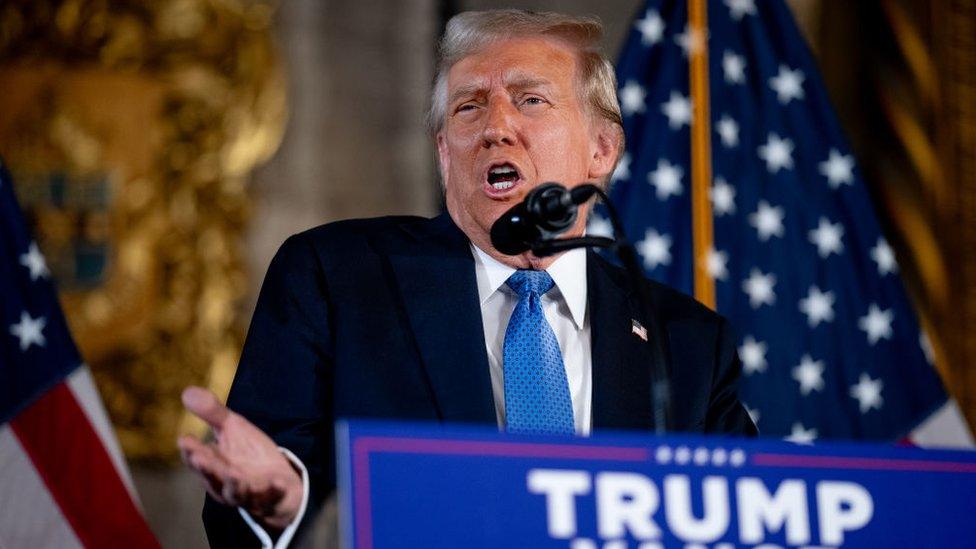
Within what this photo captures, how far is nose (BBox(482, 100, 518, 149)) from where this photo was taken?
2.47 meters

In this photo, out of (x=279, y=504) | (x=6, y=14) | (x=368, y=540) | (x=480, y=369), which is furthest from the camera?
(x=6, y=14)

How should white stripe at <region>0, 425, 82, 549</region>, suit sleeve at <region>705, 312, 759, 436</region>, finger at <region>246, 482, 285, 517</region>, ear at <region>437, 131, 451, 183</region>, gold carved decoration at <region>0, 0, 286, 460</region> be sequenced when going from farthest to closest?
1. gold carved decoration at <region>0, 0, 286, 460</region>
2. white stripe at <region>0, 425, 82, 549</region>
3. ear at <region>437, 131, 451, 183</region>
4. suit sleeve at <region>705, 312, 759, 436</region>
5. finger at <region>246, 482, 285, 517</region>

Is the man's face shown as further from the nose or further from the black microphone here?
the black microphone

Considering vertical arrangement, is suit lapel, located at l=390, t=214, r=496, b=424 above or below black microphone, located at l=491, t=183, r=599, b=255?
below

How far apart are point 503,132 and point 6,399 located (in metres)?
1.38

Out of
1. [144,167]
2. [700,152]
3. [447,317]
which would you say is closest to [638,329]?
[447,317]

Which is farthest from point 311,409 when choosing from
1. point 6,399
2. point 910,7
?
point 910,7

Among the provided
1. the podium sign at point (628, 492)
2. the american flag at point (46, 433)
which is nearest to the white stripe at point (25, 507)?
the american flag at point (46, 433)

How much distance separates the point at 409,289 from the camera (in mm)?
2352

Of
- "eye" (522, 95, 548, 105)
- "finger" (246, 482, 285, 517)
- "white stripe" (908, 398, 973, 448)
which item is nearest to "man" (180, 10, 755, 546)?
"eye" (522, 95, 548, 105)

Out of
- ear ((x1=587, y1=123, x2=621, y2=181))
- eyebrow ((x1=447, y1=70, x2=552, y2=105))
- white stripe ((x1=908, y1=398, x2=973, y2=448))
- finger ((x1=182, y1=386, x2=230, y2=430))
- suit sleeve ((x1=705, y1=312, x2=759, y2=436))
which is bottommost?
white stripe ((x1=908, y1=398, x2=973, y2=448))

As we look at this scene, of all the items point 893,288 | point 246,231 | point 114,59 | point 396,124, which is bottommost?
point 893,288

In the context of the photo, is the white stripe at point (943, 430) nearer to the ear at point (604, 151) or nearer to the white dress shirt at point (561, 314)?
the ear at point (604, 151)

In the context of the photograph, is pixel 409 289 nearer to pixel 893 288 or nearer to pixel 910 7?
pixel 893 288
